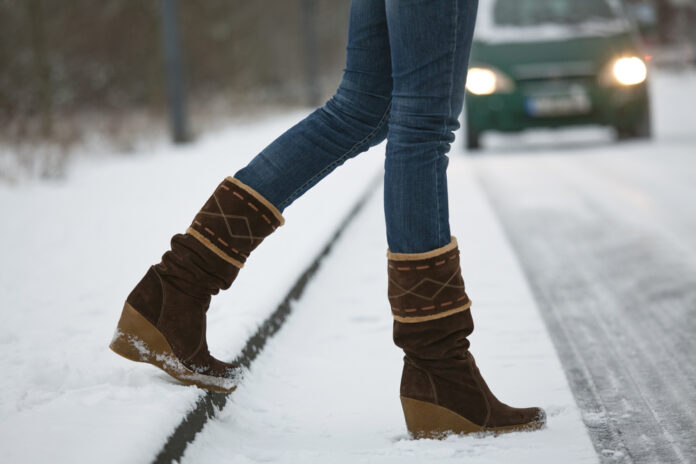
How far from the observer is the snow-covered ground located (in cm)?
205

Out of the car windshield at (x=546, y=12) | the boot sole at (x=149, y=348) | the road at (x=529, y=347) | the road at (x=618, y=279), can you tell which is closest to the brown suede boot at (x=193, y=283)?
the boot sole at (x=149, y=348)

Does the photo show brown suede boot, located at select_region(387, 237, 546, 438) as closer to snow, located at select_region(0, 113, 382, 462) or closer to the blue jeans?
the blue jeans

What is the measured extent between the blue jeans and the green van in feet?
25.1

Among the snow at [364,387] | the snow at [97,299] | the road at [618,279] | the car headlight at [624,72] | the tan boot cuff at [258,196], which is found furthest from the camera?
the car headlight at [624,72]

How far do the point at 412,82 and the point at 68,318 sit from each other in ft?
5.28

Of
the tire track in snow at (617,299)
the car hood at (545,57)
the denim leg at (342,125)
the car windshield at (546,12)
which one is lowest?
the tire track in snow at (617,299)

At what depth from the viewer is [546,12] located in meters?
10.5

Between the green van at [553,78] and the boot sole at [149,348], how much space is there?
310 inches

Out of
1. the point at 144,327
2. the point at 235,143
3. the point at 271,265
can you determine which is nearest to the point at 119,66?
the point at 235,143

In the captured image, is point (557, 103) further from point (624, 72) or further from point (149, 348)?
point (149, 348)

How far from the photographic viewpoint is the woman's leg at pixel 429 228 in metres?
2.07

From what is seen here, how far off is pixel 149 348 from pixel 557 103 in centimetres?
811

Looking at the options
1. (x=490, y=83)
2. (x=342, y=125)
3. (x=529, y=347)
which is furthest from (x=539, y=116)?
(x=342, y=125)

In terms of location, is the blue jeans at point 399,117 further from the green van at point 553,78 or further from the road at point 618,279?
the green van at point 553,78
